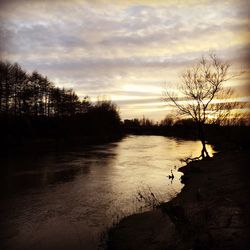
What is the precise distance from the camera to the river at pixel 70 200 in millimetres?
10023

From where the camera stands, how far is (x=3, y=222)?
11484mm

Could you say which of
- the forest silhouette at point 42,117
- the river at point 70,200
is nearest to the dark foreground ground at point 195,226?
the river at point 70,200

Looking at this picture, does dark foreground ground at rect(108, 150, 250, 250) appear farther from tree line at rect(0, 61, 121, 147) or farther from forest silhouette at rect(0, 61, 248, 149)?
tree line at rect(0, 61, 121, 147)

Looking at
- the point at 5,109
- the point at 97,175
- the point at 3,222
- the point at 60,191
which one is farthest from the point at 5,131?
the point at 3,222

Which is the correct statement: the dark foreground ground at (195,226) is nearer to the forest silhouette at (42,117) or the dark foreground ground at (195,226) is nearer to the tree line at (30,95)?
the forest silhouette at (42,117)

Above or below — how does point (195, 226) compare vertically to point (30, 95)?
below

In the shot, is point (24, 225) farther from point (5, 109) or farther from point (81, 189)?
point (5, 109)

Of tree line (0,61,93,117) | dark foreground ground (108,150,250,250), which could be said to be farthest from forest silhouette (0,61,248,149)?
dark foreground ground (108,150,250,250)

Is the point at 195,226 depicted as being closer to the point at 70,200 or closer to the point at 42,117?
the point at 70,200

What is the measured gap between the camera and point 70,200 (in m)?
14.9

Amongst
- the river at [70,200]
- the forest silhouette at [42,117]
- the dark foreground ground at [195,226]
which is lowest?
the river at [70,200]

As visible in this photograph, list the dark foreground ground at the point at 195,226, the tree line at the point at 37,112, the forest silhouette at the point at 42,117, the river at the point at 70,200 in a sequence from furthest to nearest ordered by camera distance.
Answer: the tree line at the point at 37,112 → the forest silhouette at the point at 42,117 → the river at the point at 70,200 → the dark foreground ground at the point at 195,226

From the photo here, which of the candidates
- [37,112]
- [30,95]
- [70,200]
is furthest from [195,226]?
[37,112]

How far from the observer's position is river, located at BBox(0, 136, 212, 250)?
32.9ft
